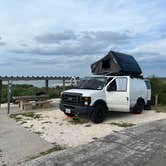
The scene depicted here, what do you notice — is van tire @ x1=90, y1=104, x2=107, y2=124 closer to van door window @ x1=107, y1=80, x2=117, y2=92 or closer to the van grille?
the van grille

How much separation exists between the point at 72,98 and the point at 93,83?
4.45ft

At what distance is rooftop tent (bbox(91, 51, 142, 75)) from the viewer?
13578 millimetres

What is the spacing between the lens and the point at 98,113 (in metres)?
11.4

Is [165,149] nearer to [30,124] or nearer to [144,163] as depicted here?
[144,163]

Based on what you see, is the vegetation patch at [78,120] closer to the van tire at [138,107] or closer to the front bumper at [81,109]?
the front bumper at [81,109]

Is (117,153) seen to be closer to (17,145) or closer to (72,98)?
(17,145)

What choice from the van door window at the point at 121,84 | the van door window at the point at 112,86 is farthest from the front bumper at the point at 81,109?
the van door window at the point at 121,84

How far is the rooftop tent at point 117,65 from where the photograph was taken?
13578mm

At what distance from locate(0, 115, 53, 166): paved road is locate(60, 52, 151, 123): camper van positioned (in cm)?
243

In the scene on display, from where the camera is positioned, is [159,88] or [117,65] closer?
[117,65]

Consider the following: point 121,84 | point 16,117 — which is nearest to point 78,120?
point 121,84

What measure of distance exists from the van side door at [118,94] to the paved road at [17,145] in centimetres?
394

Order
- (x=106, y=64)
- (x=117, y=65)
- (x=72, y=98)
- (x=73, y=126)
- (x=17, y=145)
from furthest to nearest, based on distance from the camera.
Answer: (x=106, y=64) → (x=117, y=65) → (x=72, y=98) → (x=73, y=126) → (x=17, y=145)

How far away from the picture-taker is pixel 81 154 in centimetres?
645
